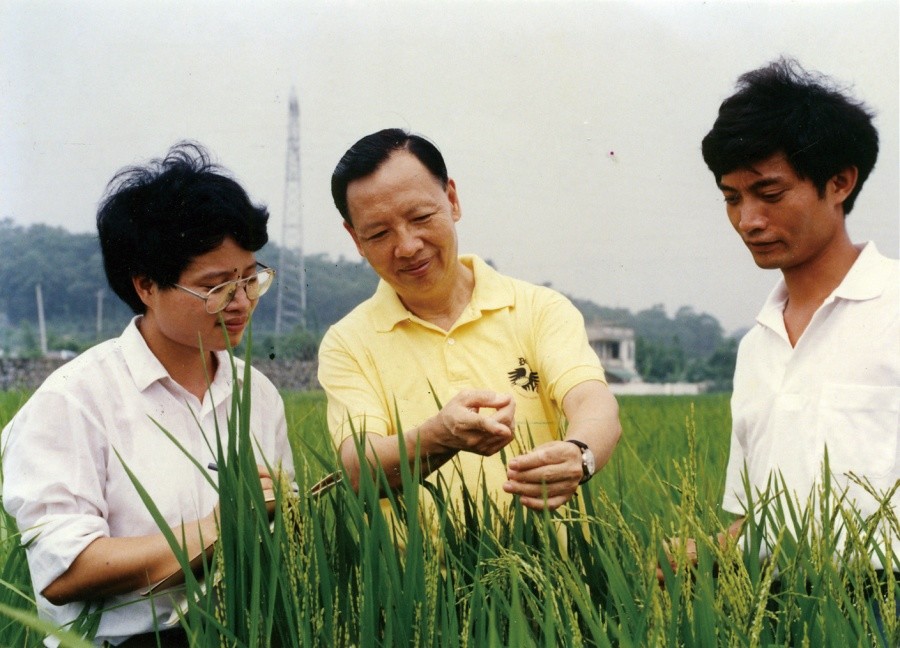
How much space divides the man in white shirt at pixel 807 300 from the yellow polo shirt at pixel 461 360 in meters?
0.38

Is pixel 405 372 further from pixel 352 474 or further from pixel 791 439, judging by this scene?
pixel 791 439

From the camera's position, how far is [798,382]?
1.70 meters

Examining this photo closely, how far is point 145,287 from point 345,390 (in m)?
0.45

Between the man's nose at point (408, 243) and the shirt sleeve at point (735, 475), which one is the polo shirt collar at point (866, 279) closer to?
the shirt sleeve at point (735, 475)

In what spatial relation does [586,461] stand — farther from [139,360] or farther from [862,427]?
[139,360]

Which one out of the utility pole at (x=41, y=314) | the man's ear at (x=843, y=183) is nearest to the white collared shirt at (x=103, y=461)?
the utility pole at (x=41, y=314)

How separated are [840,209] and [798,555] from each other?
33.4 inches

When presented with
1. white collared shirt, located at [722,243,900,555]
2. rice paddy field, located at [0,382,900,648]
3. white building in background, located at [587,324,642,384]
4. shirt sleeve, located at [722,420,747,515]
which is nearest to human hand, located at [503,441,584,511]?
rice paddy field, located at [0,382,900,648]

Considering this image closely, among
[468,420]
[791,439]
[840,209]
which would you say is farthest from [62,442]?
[840,209]

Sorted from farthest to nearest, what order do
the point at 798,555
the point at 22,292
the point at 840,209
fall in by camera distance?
the point at 22,292 → the point at 840,209 → the point at 798,555

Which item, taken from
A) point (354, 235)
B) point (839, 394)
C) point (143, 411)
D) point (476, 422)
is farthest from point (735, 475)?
point (143, 411)

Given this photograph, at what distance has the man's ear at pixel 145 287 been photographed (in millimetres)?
1619

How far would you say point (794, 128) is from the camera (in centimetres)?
178

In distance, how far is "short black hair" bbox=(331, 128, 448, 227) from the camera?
1761mm
